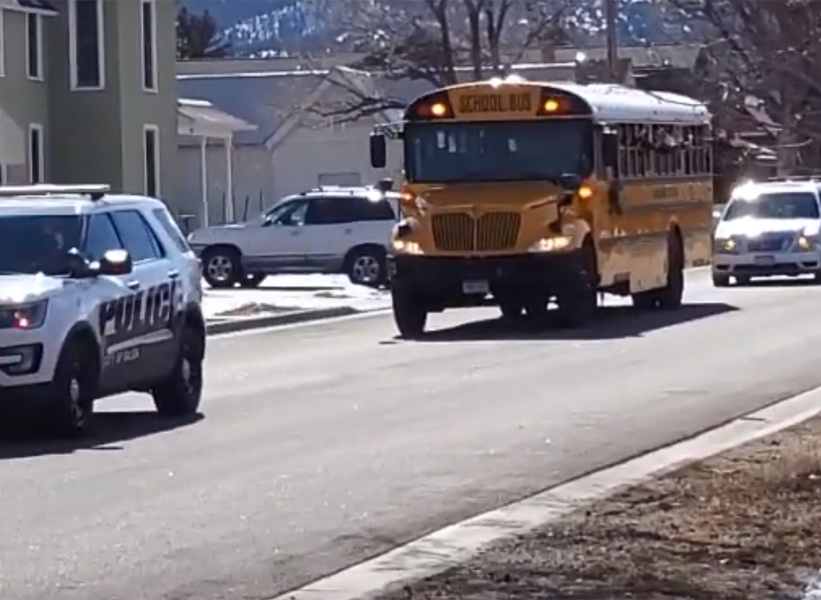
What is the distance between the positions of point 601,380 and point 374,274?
19.8 metres

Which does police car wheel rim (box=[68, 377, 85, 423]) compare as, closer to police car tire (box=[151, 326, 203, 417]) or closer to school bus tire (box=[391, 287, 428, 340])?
police car tire (box=[151, 326, 203, 417])

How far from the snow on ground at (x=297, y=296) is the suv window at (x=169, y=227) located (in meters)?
13.0

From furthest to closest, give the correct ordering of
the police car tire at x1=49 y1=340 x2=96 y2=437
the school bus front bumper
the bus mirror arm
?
the bus mirror arm, the school bus front bumper, the police car tire at x1=49 y1=340 x2=96 y2=437

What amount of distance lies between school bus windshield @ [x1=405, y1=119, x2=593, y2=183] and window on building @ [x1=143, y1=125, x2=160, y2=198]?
1008 inches

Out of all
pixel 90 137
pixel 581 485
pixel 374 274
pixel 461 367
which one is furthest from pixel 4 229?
pixel 90 137

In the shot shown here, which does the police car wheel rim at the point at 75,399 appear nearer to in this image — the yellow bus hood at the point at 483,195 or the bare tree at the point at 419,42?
the yellow bus hood at the point at 483,195

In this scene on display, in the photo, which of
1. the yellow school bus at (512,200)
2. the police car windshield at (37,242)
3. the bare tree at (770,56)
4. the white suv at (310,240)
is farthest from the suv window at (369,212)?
the bare tree at (770,56)

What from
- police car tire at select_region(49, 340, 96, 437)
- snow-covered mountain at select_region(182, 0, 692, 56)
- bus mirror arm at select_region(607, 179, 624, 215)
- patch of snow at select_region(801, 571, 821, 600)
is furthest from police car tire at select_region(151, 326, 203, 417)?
bus mirror arm at select_region(607, 179, 624, 215)

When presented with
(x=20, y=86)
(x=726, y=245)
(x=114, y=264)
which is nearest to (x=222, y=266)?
(x=726, y=245)

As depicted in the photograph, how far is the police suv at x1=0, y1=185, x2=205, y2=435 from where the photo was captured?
1584 centimetres

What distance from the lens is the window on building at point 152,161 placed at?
52969mm

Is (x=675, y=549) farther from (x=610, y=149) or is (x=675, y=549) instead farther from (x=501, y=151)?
(x=610, y=149)

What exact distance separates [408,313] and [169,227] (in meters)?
9.72

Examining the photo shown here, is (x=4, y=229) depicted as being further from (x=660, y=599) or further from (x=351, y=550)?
(x=660, y=599)
